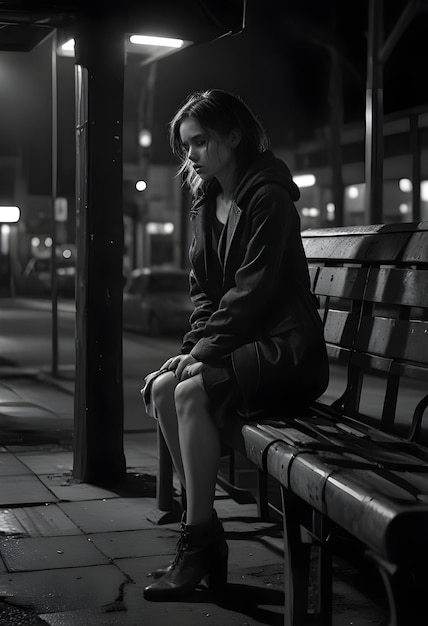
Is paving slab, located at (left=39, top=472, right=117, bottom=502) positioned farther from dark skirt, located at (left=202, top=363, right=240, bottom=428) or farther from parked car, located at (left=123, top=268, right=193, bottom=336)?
parked car, located at (left=123, top=268, right=193, bottom=336)

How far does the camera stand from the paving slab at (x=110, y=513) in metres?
4.69

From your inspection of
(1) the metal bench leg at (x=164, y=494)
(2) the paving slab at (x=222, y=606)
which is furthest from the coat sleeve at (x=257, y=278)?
(1) the metal bench leg at (x=164, y=494)

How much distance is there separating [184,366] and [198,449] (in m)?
0.37

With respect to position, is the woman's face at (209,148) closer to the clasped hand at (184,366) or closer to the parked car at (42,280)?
the clasped hand at (184,366)

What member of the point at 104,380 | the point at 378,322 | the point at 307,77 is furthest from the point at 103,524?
the point at 307,77

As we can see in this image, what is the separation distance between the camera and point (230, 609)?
3.60 m

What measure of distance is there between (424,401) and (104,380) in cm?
229

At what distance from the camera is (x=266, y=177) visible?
3.66 m

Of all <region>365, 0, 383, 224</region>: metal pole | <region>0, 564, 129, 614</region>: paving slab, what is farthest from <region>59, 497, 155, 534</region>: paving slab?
<region>365, 0, 383, 224</region>: metal pole

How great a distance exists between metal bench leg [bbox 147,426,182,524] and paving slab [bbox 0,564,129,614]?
740 mm

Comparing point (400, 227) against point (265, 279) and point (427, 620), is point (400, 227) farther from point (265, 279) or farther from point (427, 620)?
point (427, 620)

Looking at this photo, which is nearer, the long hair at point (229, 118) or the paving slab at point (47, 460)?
the long hair at point (229, 118)

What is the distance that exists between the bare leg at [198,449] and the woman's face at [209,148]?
824 mm

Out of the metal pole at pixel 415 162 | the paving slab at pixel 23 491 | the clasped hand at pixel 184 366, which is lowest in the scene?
the paving slab at pixel 23 491
